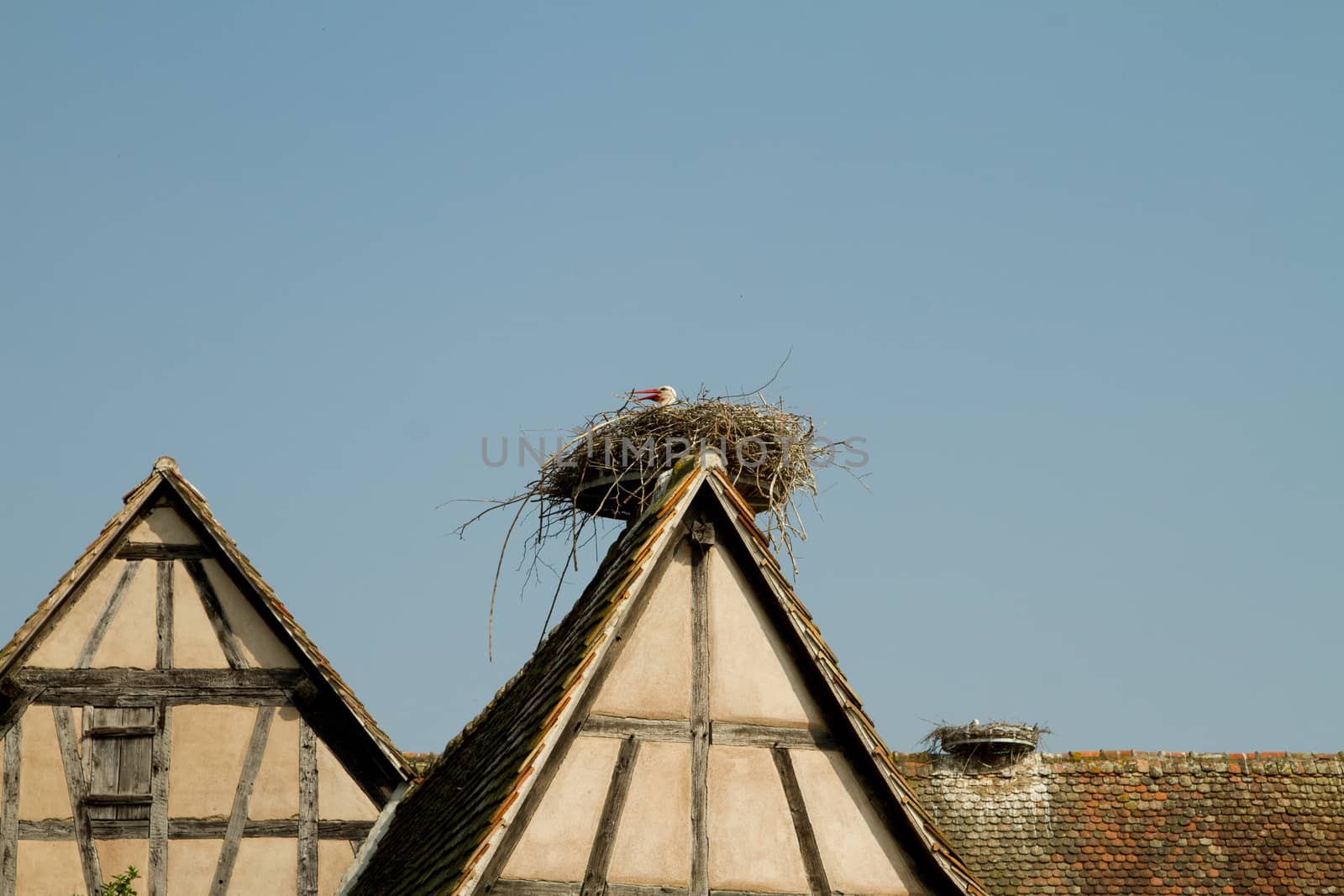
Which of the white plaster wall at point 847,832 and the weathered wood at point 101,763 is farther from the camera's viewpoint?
the weathered wood at point 101,763

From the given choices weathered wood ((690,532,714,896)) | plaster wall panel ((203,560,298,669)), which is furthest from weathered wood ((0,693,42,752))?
weathered wood ((690,532,714,896))

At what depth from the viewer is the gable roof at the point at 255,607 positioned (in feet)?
39.8

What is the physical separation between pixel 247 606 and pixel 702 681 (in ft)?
15.5

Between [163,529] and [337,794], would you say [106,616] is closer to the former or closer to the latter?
[163,529]

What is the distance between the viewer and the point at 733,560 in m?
9.05

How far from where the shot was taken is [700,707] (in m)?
8.77

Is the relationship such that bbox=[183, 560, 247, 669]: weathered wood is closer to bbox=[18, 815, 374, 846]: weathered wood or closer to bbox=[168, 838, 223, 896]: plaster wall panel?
bbox=[18, 815, 374, 846]: weathered wood

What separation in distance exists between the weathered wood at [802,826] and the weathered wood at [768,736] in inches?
2.1

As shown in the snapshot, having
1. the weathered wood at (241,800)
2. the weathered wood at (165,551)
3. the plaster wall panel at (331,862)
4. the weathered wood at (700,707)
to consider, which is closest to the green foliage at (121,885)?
the weathered wood at (241,800)

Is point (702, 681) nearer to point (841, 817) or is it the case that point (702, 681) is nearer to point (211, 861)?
point (841, 817)

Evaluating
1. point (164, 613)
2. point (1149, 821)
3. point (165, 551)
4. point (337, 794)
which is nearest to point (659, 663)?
point (337, 794)

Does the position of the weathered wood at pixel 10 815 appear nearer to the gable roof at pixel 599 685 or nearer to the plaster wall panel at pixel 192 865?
the plaster wall panel at pixel 192 865

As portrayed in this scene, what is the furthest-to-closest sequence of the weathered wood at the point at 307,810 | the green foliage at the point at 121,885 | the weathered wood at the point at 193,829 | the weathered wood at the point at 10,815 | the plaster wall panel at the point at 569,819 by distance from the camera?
the weathered wood at the point at 307,810 → the weathered wood at the point at 193,829 → the weathered wood at the point at 10,815 → the green foliage at the point at 121,885 → the plaster wall panel at the point at 569,819

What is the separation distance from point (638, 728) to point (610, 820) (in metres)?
0.49
